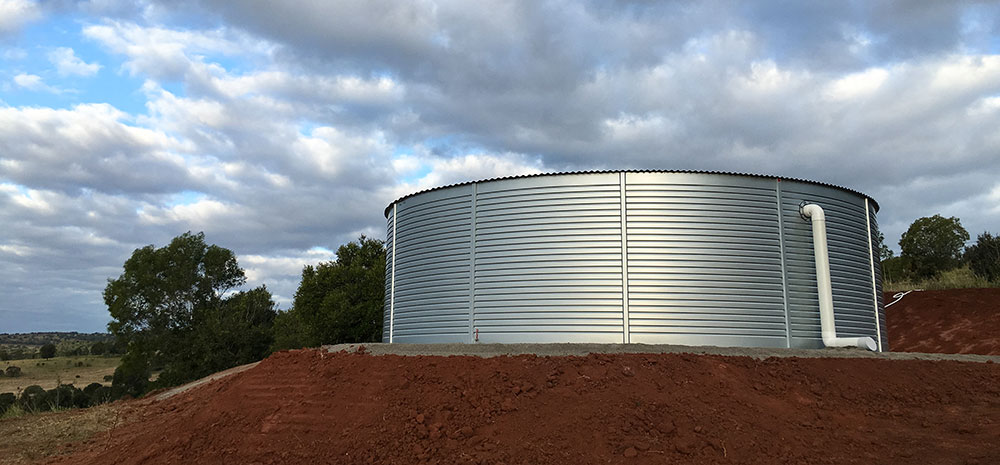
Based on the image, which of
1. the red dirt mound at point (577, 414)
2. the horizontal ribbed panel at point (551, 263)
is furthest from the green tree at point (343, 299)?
the red dirt mound at point (577, 414)

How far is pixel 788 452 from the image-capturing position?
28.6ft

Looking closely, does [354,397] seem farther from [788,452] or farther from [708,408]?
[788,452]

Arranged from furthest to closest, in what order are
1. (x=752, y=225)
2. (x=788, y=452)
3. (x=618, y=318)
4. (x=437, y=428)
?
1. (x=752, y=225)
2. (x=618, y=318)
3. (x=437, y=428)
4. (x=788, y=452)

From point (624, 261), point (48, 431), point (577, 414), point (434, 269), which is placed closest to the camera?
point (577, 414)

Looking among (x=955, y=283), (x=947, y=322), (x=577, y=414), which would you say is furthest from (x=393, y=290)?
(x=955, y=283)

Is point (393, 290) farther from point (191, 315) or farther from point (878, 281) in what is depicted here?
point (191, 315)

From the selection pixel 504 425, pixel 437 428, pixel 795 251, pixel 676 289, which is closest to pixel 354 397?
pixel 437 428

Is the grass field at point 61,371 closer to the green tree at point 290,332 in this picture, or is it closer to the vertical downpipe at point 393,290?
the green tree at point 290,332

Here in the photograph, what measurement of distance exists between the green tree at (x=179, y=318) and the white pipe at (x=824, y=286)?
31.5 meters

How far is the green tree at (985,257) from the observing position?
3597 cm

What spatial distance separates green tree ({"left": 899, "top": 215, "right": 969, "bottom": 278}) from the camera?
4384 centimetres

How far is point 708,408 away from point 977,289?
90.1ft

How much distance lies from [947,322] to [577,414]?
25.9 metres

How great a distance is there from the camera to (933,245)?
1762 inches
